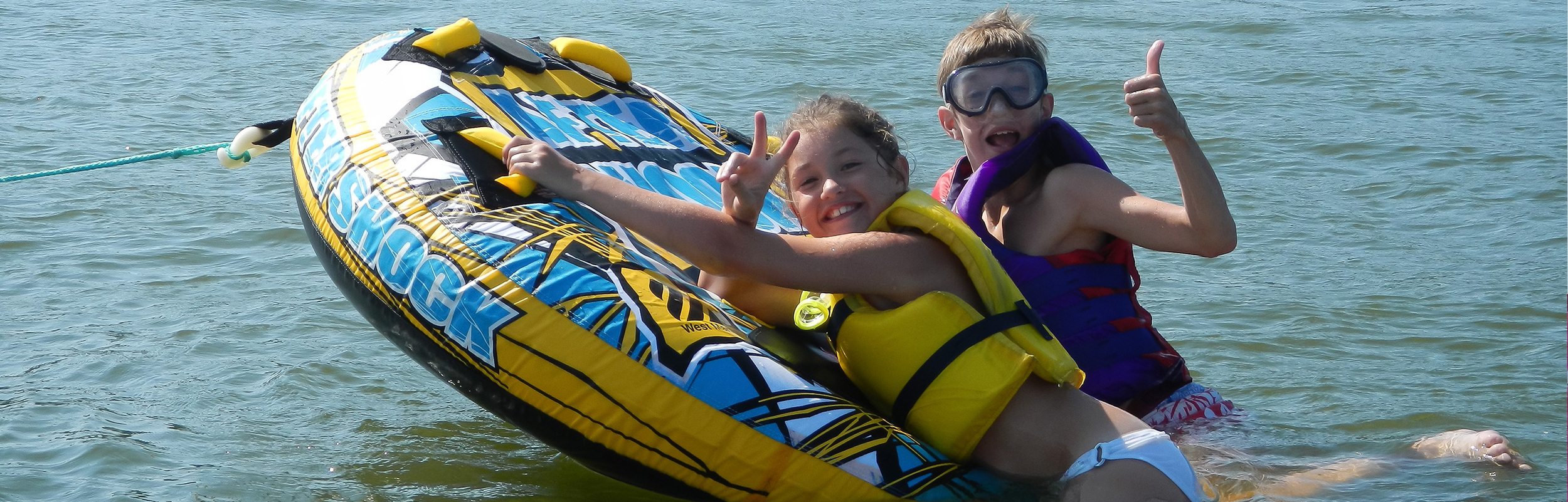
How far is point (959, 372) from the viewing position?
108 inches

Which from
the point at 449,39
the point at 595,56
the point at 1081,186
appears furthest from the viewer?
the point at 595,56

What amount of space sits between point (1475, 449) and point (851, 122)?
6.36ft

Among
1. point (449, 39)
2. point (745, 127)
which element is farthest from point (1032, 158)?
point (745, 127)

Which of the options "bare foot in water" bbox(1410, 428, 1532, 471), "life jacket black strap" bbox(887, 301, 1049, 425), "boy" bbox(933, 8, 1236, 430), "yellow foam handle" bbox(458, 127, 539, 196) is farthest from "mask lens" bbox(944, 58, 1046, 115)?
"bare foot in water" bbox(1410, 428, 1532, 471)

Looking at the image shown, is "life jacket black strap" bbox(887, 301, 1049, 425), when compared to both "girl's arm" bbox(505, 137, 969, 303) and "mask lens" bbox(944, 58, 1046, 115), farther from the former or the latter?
"mask lens" bbox(944, 58, 1046, 115)

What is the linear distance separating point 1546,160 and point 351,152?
7.22 metres

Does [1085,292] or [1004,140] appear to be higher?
[1004,140]

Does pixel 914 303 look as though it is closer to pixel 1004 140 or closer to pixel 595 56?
pixel 1004 140

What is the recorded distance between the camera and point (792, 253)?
2.70m

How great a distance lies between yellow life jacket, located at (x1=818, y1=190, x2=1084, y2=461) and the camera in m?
2.72

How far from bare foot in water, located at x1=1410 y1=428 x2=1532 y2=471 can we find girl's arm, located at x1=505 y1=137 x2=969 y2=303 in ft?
5.25

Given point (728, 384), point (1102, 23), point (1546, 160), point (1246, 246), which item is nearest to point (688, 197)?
point (728, 384)

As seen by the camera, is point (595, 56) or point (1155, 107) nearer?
point (1155, 107)

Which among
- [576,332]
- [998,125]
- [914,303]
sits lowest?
[576,332]
